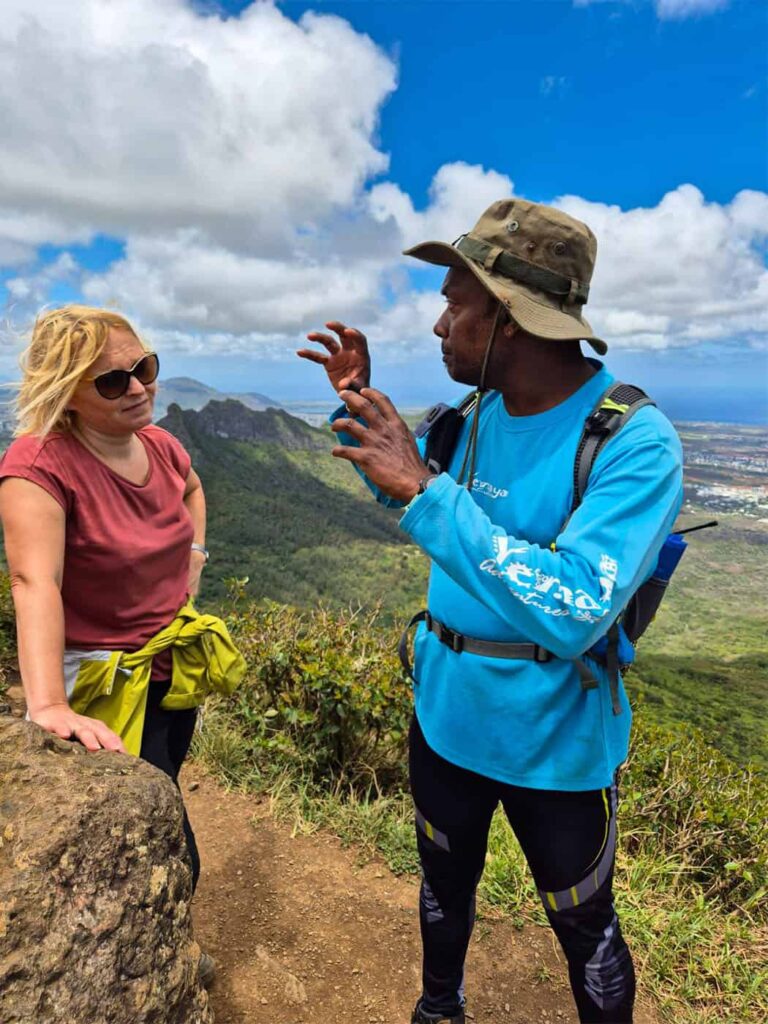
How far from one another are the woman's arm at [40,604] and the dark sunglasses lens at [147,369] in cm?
55

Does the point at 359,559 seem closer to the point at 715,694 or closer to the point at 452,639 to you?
the point at 715,694

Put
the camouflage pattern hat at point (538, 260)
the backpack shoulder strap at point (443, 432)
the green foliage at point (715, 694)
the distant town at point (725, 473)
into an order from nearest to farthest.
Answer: the camouflage pattern hat at point (538, 260)
the backpack shoulder strap at point (443, 432)
the green foliage at point (715, 694)
the distant town at point (725, 473)

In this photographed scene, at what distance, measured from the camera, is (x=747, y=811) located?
150 inches

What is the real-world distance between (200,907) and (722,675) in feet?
93.3

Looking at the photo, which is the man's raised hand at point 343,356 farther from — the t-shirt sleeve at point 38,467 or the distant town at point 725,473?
the distant town at point 725,473

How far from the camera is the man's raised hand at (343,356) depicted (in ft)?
7.23

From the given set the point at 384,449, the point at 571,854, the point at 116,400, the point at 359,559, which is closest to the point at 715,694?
the point at 571,854

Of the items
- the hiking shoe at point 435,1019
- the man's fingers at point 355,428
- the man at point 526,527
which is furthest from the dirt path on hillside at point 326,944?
the man's fingers at point 355,428

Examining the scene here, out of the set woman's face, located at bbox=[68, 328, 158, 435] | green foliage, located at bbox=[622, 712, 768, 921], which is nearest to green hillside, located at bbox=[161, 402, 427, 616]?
green foliage, located at bbox=[622, 712, 768, 921]

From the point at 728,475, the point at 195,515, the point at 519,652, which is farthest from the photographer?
the point at 728,475

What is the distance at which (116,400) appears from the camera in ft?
7.01

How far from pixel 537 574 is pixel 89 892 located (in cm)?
119

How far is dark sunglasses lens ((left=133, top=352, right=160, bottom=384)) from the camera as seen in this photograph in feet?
7.32

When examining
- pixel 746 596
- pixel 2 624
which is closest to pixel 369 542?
pixel 746 596
